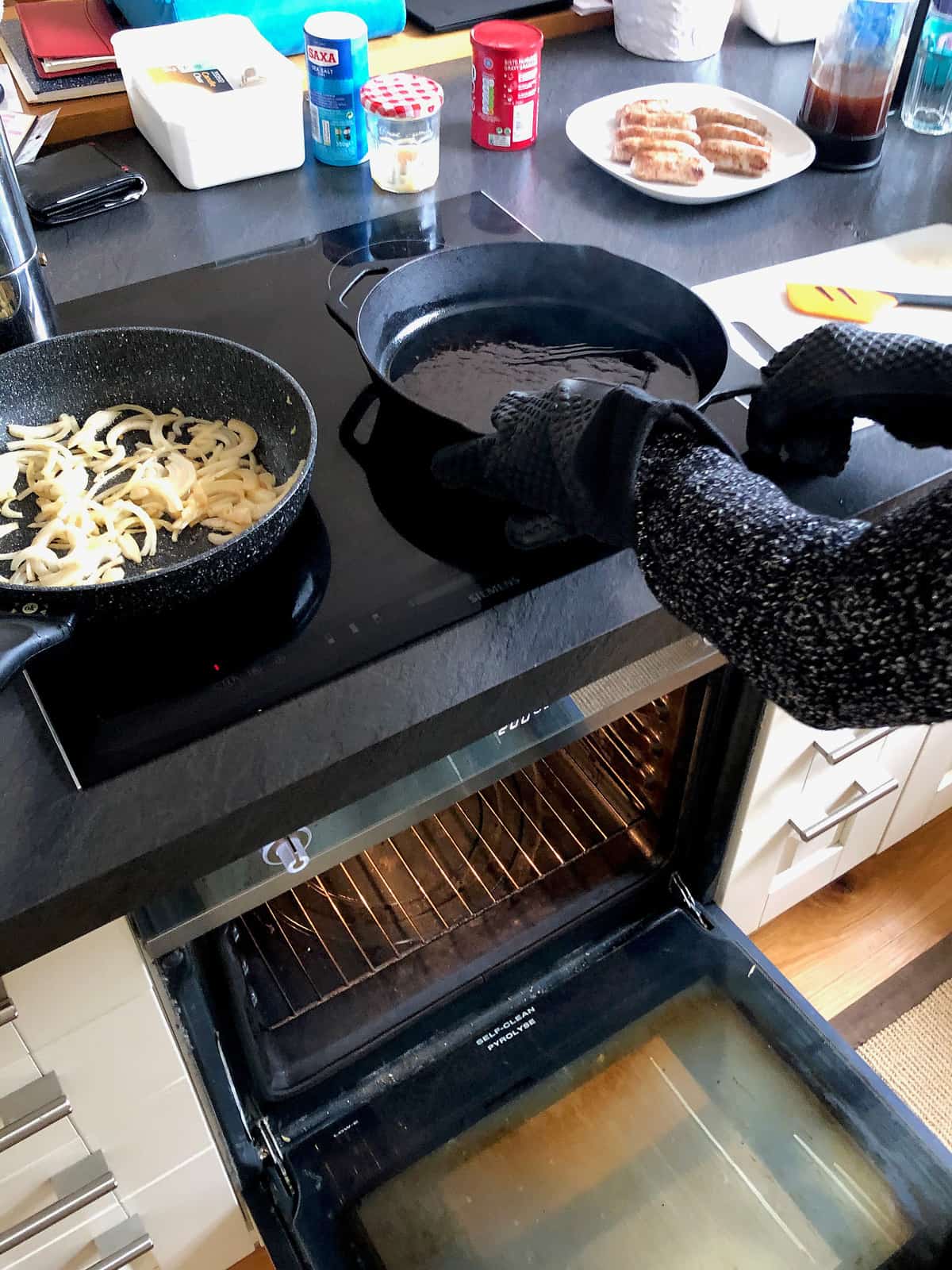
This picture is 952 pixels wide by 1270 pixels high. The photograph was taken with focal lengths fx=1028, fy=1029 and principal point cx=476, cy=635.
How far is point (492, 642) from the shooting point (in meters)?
0.61

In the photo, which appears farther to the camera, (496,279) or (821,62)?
(821,62)

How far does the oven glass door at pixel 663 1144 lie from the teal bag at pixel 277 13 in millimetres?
1060

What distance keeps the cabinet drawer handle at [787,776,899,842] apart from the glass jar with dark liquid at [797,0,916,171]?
652 millimetres

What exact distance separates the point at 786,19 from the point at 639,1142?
51.0 inches

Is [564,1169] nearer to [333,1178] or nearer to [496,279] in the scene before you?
[333,1178]

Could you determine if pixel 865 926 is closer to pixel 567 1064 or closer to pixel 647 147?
pixel 567 1064

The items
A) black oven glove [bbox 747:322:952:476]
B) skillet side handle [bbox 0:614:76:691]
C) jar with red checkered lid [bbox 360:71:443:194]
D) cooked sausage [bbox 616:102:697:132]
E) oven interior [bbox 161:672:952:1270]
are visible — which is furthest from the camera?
cooked sausage [bbox 616:102:697:132]

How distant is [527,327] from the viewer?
0.81 metres

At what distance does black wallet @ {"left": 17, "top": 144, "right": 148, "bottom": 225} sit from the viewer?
0.97 metres

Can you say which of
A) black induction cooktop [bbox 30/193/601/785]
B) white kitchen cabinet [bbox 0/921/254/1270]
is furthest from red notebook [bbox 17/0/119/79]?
white kitchen cabinet [bbox 0/921/254/1270]

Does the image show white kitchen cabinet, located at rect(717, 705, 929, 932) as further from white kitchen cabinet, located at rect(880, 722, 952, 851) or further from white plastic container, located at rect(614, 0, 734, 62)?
white plastic container, located at rect(614, 0, 734, 62)

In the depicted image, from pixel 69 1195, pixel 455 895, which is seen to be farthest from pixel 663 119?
pixel 69 1195

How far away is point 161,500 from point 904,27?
0.87m

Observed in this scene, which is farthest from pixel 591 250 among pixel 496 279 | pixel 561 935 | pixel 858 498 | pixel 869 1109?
pixel 869 1109
